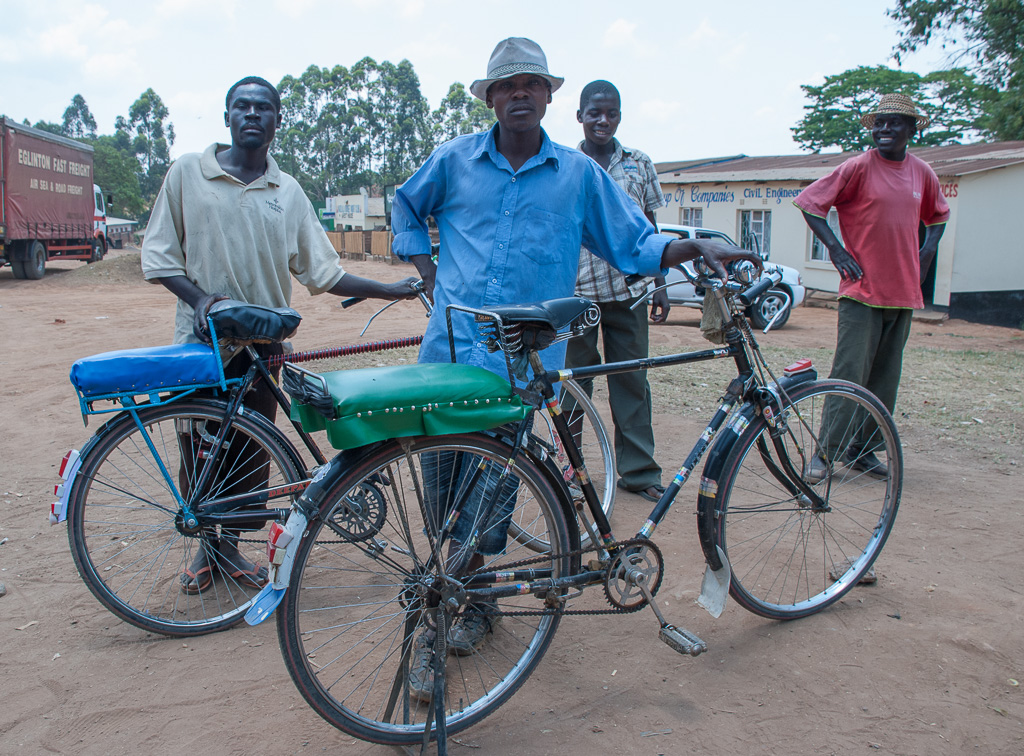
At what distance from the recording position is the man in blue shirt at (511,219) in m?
2.62

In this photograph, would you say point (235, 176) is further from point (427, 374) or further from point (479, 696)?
point (479, 696)

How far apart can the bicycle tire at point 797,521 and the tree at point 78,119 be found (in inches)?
3815

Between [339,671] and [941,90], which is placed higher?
[941,90]

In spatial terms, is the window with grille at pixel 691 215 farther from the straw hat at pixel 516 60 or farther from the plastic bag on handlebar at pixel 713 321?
the straw hat at pixel 516 60

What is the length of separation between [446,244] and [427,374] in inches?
29.9

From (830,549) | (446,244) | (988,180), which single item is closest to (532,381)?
(446,244)

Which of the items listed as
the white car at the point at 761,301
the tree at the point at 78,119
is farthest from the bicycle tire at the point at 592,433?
the tree at the point at 78,119

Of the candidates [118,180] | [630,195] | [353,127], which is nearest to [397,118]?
[353,127]

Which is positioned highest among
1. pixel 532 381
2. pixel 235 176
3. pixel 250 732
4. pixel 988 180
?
pixel 988 180

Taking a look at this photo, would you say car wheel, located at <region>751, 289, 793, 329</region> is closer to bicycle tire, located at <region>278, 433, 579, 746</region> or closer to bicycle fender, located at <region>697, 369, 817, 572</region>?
bicycle fender, located at <region>697, 369, 817, 572</region>

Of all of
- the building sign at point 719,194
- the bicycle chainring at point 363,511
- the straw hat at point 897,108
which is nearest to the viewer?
the bicycle chainring at point 363,511

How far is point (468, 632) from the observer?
8.84 ft

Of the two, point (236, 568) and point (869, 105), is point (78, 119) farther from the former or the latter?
point (236, 568)

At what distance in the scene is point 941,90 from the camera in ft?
103
